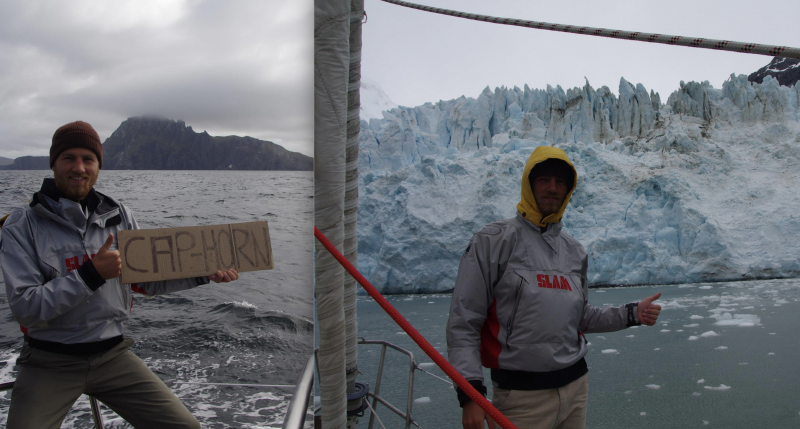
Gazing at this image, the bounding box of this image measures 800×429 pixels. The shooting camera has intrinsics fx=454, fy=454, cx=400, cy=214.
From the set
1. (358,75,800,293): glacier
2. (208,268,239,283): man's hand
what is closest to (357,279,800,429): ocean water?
(208,268,239,283): man's hand

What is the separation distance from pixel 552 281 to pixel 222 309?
61.8 inches

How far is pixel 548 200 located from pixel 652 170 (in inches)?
461

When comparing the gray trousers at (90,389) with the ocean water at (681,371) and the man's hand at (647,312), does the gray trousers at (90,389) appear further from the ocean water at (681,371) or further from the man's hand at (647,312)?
the ocean water at (681,371)

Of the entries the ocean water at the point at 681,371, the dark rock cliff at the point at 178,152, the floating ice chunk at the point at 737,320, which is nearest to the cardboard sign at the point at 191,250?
the dark rock cliff at the point at 178,152

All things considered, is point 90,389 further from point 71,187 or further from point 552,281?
point 552,281

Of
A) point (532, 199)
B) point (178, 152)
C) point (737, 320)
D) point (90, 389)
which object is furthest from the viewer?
point (737, 320)

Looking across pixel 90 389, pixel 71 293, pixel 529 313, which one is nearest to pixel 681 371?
pixel 529 313

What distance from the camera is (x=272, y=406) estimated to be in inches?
68.5

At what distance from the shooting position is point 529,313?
1007 mm

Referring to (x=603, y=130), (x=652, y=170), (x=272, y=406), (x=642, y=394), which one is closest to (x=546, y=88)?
(x=603, y=130)

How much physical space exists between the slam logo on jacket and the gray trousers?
2.72ft

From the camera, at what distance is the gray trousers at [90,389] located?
0.83 meters

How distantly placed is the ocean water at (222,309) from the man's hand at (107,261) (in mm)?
300

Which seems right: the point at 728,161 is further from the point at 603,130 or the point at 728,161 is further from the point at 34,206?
the point at 34,206
